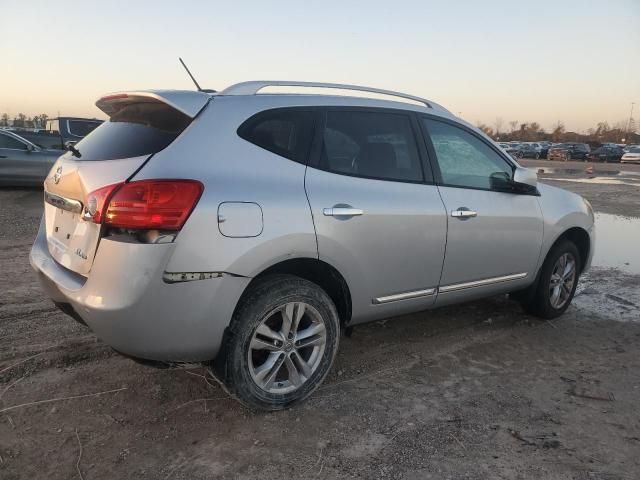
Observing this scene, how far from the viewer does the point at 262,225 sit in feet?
9.00

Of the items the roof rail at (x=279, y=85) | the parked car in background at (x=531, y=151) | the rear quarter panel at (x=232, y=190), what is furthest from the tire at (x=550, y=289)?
the parked car in background at (x=531, y=151)

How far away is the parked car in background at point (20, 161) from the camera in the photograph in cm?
1188

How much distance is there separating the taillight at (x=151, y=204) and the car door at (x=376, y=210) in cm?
72

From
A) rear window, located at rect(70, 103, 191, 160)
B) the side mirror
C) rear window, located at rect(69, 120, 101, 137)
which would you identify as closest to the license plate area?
rear window, located at rect(70, 103, 191, 160)

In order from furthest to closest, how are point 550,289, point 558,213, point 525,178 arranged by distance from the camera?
point 550,289
point 558,213
point 525,178

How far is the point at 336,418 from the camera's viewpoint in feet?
9.88

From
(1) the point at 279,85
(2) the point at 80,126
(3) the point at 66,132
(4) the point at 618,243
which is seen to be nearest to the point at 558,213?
(1) the point at 279,85

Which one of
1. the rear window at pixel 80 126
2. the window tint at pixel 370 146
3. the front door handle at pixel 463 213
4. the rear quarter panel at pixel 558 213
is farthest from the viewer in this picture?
the rear window at pixel 80 126

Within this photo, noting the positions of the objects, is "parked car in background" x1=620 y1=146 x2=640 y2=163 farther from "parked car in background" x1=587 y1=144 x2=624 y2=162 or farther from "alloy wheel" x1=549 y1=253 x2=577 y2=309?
"alloy wheel" x1=549 y1=253 x2=577 y2=309

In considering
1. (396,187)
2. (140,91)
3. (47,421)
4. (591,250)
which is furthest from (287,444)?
(591,250)

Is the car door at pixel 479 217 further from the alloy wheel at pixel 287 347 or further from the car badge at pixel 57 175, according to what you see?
the car badge at pixel 57 175

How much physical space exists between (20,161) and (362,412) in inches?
458

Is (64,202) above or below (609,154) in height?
below

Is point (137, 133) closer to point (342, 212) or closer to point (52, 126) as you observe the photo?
point (342, 212)
